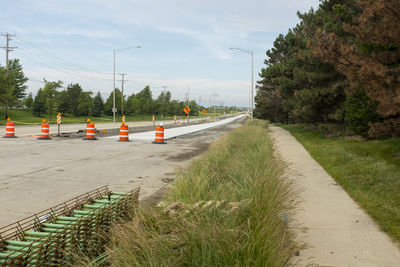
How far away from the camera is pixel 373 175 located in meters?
9.16

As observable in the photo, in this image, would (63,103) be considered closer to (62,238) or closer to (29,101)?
(29,101)

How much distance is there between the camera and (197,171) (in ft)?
24.4

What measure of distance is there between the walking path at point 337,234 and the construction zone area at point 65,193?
2.40 meters

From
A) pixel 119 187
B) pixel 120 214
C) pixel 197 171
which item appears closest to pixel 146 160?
pixel 119 187

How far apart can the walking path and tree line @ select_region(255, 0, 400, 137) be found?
10.2 feet

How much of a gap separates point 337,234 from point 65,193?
17.9 feet

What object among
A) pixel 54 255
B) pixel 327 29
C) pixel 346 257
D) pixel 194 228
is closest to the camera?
pixel 54 255

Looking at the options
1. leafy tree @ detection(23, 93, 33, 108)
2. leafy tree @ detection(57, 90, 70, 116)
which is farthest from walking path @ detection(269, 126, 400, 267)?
leafy tree @ detection(23, 93, 33, 108)

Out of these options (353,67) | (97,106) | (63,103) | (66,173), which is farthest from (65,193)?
(97,106)

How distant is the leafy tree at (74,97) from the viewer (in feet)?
225

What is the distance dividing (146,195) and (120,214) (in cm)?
302

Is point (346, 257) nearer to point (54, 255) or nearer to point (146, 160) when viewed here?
point (54, 255)

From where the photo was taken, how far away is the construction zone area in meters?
3.33

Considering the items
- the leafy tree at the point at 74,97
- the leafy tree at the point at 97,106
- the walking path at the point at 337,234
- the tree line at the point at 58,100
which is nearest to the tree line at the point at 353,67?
Result: the walking path at the point at 337,234
